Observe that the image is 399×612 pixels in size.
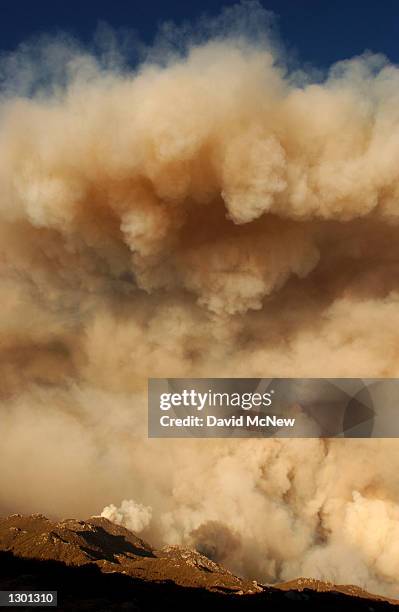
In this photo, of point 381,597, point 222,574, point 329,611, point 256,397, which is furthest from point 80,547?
point 256,397

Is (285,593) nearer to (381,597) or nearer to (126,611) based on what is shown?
(381,597)

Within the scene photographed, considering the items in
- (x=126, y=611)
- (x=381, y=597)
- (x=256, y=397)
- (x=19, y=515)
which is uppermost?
(x=256, y=397)

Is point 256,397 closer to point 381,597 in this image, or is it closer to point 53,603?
point 53,603

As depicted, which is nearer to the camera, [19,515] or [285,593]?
[285,593]

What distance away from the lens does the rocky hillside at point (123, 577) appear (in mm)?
108800

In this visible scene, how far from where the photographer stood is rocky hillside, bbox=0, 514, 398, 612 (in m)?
109

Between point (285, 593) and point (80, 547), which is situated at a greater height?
point (80, 547)

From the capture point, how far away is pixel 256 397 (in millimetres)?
70188

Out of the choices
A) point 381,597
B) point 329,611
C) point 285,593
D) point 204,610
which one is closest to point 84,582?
point 204,610

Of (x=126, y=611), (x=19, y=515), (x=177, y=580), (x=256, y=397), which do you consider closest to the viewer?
(x=256, y=397)

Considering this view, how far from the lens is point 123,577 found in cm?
12938

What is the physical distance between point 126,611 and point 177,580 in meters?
44.1

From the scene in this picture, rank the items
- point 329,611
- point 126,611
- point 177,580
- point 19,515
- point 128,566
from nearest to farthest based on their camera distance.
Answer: point 126,611 → point 329,611 → point 177,580 → point 128,566 → point 19,515

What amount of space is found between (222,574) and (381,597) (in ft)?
135
